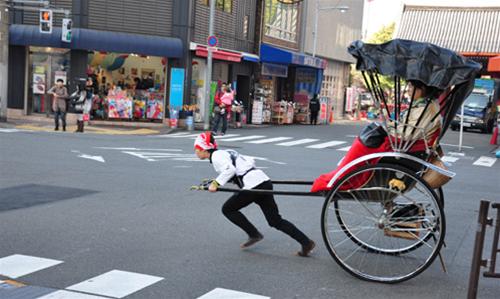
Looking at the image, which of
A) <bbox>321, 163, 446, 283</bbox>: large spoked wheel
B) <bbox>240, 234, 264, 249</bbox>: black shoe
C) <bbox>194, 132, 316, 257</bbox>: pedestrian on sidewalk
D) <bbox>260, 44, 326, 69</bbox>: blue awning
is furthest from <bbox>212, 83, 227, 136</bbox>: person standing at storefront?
<bbox>321, 163, 446, 283</bbox>: large spoked wheel

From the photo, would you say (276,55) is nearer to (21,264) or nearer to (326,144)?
(326,144)

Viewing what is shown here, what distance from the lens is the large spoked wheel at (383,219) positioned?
6023 millimetres

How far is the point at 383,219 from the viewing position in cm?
629

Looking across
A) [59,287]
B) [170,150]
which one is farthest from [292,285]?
[170,150]

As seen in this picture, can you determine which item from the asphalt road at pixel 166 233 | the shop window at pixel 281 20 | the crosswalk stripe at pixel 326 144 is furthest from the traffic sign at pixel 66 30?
the shop window at pixel 281 20

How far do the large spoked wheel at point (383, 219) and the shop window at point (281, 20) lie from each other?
30210 mm

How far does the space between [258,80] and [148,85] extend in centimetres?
897

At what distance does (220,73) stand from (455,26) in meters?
18.6

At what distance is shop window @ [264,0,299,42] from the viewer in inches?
1438

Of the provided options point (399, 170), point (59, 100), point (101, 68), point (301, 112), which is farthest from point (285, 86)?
point (399, 170)

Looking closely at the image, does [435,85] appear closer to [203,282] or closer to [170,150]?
[203,282]

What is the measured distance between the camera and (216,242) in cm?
743

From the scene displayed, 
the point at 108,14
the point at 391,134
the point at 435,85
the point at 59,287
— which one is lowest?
the point at 59,287

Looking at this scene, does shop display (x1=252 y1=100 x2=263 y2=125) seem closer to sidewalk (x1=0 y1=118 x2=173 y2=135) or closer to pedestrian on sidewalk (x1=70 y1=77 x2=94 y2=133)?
sidewalk (x1=0 y1=118 x2=173 y2=135)
